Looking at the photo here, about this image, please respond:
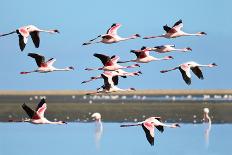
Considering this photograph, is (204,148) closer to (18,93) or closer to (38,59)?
(38,59)

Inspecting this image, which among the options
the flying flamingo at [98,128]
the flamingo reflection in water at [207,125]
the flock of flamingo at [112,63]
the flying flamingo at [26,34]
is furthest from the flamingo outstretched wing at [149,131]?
the flying flamingo at [98,128]

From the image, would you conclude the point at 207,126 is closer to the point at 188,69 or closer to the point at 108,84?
the point at 108,84

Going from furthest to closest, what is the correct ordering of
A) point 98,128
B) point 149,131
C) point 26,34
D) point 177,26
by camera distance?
point 98,128
point 177,26
point 26,34
point 149,131

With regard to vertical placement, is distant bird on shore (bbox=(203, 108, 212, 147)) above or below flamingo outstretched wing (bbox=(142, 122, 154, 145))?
above

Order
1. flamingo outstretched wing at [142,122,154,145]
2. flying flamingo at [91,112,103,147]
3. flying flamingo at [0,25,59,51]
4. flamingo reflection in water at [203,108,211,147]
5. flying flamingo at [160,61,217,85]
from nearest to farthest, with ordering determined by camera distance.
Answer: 1. flamingo outstretched wing at [142,122,154,145]
2. flying flamingo at [0,25,59,51]
3. flying flamingo at [160,61,217,85]
4. flamingo reflection in water at [203,108,211,147]
5. flying flamingo at [91,112,103,147]

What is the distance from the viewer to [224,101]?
5788 centimetres

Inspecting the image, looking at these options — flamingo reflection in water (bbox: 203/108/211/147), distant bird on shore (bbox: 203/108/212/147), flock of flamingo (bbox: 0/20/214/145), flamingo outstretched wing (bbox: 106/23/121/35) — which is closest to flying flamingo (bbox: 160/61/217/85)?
flock of flamingo (bbox: 0/20/214/145)

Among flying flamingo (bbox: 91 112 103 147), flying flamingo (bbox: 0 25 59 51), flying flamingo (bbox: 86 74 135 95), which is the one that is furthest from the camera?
flying flamingo (bbox: 91 112 103 147)

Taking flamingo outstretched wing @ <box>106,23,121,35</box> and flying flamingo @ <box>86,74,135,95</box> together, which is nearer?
flying flamingo @ <box>86,74,135,95</box>

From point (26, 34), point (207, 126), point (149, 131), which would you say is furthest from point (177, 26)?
point (207, 126)

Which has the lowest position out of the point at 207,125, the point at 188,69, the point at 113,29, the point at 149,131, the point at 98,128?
the point at 149,131

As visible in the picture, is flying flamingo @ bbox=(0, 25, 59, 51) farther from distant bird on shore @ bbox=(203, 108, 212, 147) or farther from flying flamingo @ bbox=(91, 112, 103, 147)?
distant bird on shore @ bbox=(203, 108, 212, 147)

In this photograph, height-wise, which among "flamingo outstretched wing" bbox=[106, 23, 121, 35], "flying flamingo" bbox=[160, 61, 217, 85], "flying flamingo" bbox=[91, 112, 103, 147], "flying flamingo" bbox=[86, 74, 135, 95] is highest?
"flamingo outstretched wing" bbox=[106, 23, 121, 35]

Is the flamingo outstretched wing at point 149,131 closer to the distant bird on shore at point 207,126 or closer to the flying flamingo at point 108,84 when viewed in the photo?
the flying flamingo at point 108,84
